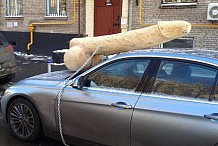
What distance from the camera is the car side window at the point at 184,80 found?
2.88 metres

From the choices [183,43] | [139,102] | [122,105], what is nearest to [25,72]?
[183,43]

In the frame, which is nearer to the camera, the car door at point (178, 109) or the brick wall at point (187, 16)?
the car door at point (178, 109)

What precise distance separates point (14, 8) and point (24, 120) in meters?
11.2

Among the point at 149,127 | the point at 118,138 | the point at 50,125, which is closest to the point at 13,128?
the point at 50,125

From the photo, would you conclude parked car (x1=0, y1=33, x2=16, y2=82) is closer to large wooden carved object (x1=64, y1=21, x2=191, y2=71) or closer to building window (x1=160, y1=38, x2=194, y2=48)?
large wooden carved object (x1=64, y1=21, x2=191, y2=71)

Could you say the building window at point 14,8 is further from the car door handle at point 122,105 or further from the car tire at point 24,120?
the car door handle at point 122,105

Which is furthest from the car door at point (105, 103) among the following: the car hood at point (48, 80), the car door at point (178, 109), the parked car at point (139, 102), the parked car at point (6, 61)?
the parked car at point (6, 61)

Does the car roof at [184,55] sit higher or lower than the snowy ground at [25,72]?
higher

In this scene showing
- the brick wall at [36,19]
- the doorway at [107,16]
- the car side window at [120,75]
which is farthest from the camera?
the brick wall at [36,19]

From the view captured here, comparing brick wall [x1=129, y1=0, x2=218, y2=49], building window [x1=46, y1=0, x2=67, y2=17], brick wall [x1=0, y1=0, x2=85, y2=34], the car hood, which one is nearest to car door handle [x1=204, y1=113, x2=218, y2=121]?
the car hood

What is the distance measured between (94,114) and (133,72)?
67cm

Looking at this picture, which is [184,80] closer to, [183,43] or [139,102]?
[139,102]

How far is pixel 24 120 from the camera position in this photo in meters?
4.21

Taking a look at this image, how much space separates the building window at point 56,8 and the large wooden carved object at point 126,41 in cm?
779
